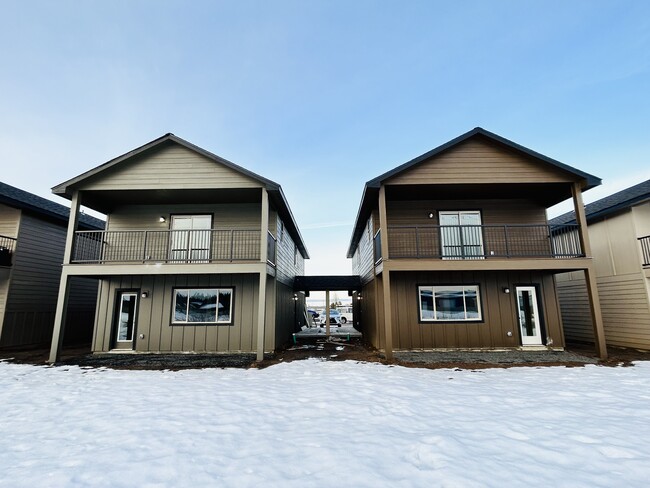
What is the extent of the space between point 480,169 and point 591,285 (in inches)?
183

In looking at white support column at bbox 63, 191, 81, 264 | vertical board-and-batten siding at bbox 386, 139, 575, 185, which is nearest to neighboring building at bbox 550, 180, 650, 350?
vertical board-and-batten siding at bbox 386, 139, 575, 185

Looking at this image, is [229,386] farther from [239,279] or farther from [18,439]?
[239,279]

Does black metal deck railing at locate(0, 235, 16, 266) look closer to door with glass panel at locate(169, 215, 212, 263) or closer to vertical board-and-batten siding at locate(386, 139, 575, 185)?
door with glass panel at locate(169, 215, 212, 263)

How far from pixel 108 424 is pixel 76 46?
20646 mm

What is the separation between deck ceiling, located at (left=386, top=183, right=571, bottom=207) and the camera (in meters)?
9.91

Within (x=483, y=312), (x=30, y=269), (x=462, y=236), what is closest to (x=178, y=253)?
(x=30, y=269)

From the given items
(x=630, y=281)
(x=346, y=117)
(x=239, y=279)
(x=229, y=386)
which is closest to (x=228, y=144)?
(x=346, y=117)

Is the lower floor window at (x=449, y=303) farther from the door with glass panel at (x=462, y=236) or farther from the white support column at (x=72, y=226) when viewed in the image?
the white support column at (x=72, y=226)

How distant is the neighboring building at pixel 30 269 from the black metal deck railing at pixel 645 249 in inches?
830

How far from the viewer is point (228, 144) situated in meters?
29.0

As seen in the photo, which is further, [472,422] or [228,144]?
[228,144]

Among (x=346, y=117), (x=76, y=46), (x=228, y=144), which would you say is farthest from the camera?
(x=228, y=144)

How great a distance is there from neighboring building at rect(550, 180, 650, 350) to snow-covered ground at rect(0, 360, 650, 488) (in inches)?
206

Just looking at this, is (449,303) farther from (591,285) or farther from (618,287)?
(618,287)
